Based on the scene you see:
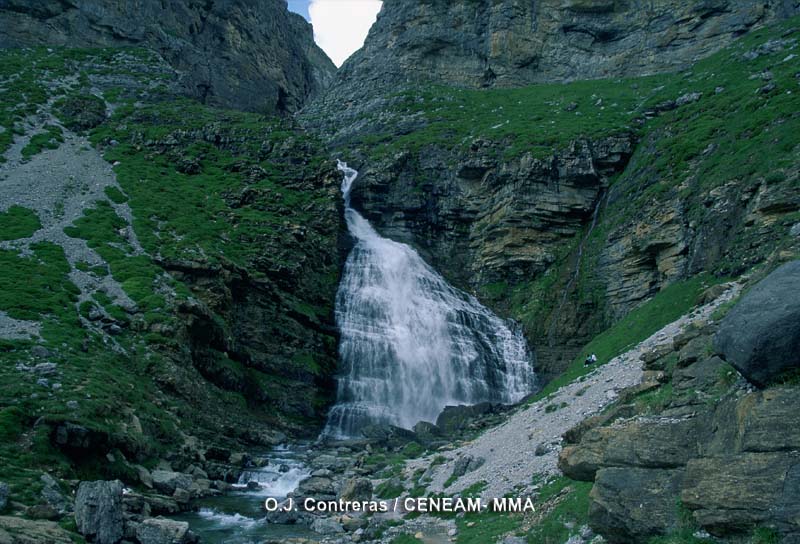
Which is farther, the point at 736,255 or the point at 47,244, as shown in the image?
the point at 47,244

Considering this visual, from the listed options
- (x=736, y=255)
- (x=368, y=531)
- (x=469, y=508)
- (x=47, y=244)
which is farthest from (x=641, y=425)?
(x=47, y=244)

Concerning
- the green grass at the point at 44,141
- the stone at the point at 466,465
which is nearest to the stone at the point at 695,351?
the stone at the point at 466,465

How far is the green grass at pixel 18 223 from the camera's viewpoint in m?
38.2

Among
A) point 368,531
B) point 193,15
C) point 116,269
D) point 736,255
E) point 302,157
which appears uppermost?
point 193,15

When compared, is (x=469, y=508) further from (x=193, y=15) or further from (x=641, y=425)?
(x=193, y=15)

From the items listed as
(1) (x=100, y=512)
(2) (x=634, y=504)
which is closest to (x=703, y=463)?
(2) (x=634, y=504)

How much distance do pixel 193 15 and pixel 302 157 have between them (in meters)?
44.6

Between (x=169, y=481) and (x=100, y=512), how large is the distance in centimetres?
702

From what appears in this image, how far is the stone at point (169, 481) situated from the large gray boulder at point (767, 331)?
19.7 meters

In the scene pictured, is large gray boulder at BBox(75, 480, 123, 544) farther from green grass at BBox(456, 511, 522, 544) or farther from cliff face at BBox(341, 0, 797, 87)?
cliff face at BBox(341, 0, 797, 87)

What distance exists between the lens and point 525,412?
27.4m

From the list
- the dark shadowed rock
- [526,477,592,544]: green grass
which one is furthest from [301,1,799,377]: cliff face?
the dark shadowed rock

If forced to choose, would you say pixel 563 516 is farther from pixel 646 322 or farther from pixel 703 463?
pixel 646 322

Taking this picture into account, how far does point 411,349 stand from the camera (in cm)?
4322
